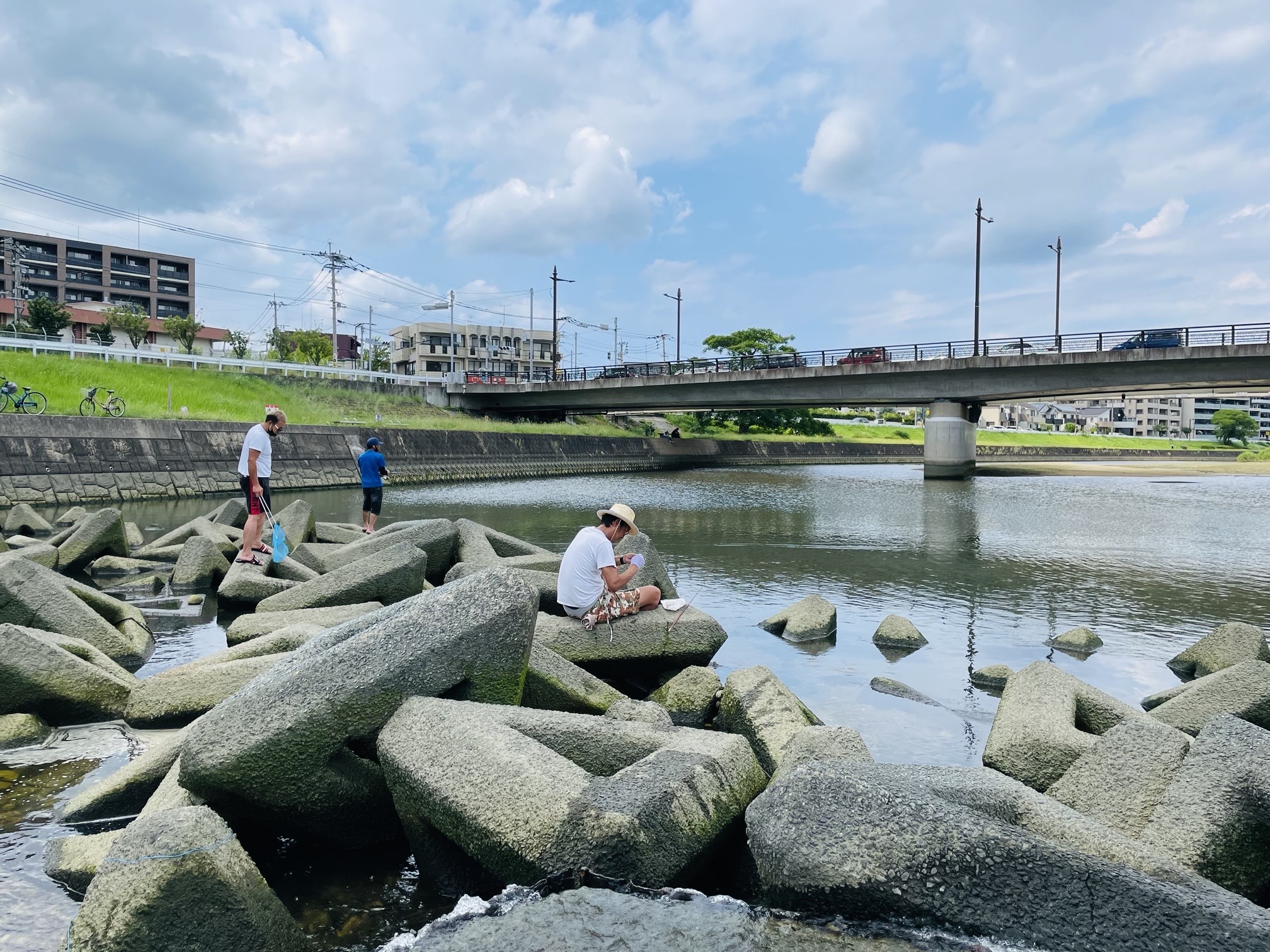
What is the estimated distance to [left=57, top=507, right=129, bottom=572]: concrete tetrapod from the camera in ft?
40.4

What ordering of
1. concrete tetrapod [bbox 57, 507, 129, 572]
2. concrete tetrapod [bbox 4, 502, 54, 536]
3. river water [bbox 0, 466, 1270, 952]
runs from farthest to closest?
1. concrete tetrapod [bbox 4, 502, 54, 536]
2. concrete tetrapod [bbox 57, 507, 129, 572]
3. river water [bbox 0, 466, 1270, 952]

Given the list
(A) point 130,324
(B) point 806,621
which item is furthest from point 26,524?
(A) point 130,324

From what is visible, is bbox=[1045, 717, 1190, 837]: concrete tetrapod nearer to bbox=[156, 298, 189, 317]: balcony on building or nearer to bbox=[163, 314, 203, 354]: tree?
bbox=[163, 314, 203, 354]: tree

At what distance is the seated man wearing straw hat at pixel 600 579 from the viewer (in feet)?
22.8

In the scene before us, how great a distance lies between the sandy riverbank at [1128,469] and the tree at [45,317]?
2743 inches

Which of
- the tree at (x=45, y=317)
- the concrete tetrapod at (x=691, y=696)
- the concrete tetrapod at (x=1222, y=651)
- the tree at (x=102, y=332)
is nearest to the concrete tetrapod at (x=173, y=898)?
the concrete tetrapod at (x=691, y=696)

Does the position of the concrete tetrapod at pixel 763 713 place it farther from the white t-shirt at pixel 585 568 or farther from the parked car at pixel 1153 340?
the parked car at pixel 1153 340

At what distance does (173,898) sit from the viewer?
9.99 ft

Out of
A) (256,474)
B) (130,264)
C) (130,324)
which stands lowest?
(256,474)

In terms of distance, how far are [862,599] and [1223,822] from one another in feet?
27.4

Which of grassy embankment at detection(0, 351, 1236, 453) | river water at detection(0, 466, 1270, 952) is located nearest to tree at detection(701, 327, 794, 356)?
grassy embankment at detection(0, 351, 1236, 453)

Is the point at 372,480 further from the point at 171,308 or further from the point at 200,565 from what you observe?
the point at 171,308

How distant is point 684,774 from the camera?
373cm

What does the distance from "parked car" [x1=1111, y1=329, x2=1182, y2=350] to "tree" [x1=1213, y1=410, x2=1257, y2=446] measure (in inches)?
4355
